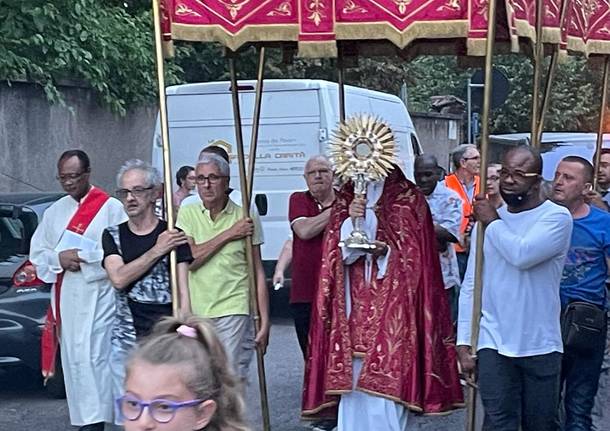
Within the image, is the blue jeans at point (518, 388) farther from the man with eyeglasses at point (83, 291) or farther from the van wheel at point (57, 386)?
the van wheel at point (57, 386)

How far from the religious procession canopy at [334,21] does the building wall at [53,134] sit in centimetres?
1152

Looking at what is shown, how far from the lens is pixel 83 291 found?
7.34 metres

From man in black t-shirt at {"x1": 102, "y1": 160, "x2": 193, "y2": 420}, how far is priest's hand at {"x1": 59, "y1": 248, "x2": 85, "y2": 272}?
384 millimetres

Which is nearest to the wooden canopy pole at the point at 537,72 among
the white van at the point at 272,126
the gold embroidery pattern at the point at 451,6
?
the gold embroidery pattern at the point at 451,6

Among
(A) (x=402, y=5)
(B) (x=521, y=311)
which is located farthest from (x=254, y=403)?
(A) (x=402, y=5)

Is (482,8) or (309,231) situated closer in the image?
(482,8)

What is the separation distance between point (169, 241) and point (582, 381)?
2.48 meters

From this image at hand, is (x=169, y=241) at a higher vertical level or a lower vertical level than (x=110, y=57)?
lower

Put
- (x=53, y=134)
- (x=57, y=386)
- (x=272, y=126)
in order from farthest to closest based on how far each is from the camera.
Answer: (x=53, y=134), (x=272, y=126), (x=57, y=386)

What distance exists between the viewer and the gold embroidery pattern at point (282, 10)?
21.8ft

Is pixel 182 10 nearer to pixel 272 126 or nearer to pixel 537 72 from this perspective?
pixel 537 72

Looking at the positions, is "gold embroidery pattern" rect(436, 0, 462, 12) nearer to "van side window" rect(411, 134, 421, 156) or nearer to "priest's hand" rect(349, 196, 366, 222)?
"priest's hand" rect(349, 196, 366, 222)

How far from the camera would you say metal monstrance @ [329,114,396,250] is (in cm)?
670

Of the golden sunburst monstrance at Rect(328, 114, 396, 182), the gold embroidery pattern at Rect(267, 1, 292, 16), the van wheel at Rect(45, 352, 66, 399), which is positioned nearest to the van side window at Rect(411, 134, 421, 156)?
the van wheel at Rect(45, 352, 66, 399)
